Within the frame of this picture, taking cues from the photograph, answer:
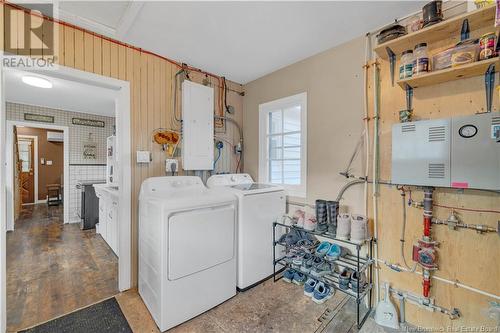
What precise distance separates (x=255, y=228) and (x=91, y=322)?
4.90 ft

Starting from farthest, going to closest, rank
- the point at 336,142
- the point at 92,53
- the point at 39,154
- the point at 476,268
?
the point at 39,154 → the point at 336,142 → the point at 92,53 → the point at 476,268

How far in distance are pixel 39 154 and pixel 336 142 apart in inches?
334

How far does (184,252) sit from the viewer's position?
1672 millimetres

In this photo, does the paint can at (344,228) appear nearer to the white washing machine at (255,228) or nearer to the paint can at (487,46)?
the white washing machine at (255,228)

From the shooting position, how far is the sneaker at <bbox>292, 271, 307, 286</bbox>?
7.33ft

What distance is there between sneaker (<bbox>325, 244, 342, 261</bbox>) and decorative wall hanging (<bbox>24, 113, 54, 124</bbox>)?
5.55 metres

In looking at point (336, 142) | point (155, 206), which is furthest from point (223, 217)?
point (336, 142)

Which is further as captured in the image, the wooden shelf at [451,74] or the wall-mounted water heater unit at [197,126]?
the wall-mounted water heater unit at [197,126]

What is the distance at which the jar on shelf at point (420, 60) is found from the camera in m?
1.49

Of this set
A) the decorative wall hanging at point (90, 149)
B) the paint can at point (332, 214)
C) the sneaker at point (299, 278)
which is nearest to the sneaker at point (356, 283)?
the paint can at point (332, 214)

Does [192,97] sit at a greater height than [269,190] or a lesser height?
greater

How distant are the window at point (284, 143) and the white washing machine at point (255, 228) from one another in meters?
0.27

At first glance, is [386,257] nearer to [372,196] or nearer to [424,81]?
[372,196]

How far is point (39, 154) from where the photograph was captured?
662cm
